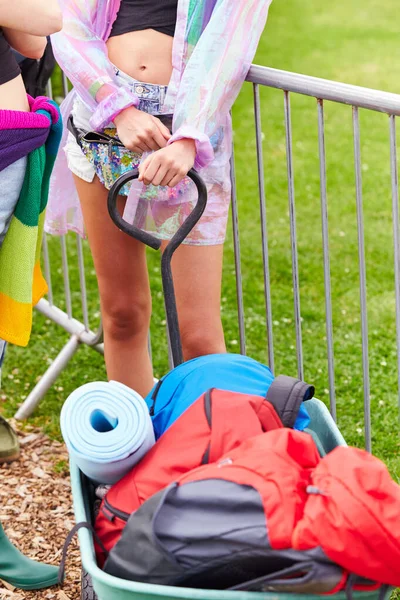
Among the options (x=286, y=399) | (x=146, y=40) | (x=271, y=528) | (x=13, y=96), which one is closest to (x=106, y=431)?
(x=286, y=399)

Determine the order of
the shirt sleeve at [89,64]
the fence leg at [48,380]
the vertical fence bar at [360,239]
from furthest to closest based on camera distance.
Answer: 1. the fence leg at [48,380]
2. the vertical fence bar at [360,239]
3. the shirt sleeve at [89,64]

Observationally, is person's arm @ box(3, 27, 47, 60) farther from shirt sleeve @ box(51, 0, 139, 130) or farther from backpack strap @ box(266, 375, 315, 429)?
backpack strap @ box(266, 375, 315, 429)

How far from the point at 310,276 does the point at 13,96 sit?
333 centimetres

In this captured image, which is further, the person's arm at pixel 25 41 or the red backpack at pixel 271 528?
the person's arm at pixel 25 41

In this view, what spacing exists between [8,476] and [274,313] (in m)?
1.90

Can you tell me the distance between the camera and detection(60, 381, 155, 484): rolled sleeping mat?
5.75 ft

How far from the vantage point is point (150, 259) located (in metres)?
5.52

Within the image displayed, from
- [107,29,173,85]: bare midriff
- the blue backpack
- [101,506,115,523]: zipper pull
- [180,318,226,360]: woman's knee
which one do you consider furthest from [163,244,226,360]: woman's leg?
[101,506,115,523]: zipper pull

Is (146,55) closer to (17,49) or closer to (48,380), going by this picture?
(17,49)

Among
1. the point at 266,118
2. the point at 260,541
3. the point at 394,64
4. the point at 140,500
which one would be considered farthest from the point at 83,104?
the point at 394,64

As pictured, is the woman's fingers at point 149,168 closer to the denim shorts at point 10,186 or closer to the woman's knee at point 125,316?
the denim shorts at point 10,186

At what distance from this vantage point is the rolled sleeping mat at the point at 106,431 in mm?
1752

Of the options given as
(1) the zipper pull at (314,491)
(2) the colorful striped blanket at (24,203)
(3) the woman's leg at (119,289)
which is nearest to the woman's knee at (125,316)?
(3) the woman's leg at (119,289)

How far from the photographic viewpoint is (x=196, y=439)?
1727 millimetres
